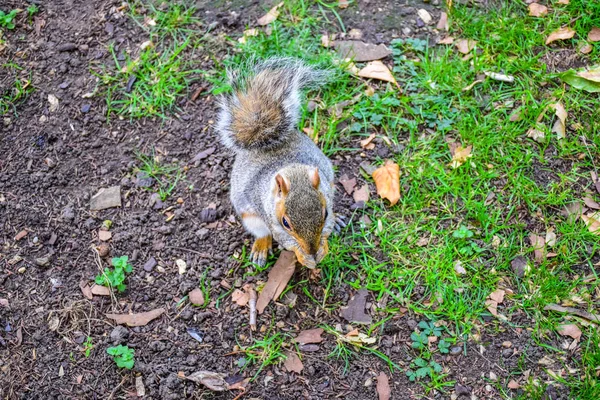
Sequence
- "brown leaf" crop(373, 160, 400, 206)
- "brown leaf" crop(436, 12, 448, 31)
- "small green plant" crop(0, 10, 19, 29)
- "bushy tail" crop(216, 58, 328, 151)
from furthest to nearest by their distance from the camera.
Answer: "small green plant" crop(0, 10, 19, 29), "brown leaf" crop(436, 12, 448, 31), "brown leaf" crop(373, 160, 400, 206), "bushy tail" crop(216, 58, 328, 151)

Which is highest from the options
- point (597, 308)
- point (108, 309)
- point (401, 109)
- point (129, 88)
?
point (129, 88)

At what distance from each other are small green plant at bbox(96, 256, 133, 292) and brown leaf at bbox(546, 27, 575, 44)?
2273 mm

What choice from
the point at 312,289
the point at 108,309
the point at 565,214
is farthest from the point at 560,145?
the point at 108,309

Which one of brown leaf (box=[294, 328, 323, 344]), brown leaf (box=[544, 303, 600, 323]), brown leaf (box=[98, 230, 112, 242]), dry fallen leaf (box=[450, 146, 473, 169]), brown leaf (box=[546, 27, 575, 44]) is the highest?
brown leaf (box=[546, 27, 575, 44])

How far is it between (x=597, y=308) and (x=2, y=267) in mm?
2419

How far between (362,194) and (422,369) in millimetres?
821

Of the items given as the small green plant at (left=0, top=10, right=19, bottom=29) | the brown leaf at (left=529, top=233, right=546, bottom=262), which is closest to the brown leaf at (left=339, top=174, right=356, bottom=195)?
the brown leaf at (left=529, top=233, right=546, bottom=262)

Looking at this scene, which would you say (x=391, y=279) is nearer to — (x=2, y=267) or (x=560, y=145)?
(x=560, y=145)

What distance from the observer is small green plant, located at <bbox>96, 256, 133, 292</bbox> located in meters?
2.46

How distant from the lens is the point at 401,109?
9.57 feet

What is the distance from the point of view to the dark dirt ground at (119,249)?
7.43 ft

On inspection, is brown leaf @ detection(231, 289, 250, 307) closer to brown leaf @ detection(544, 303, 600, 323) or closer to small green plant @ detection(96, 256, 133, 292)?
small green plant @ detection(96, 256, 133, 292)

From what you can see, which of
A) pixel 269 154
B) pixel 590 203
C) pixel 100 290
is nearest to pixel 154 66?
pixel 269 154

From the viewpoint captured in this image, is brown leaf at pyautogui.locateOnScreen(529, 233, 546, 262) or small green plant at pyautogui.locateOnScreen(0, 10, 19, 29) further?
small green plant at pyautogui.locateOnScreen(0, 10, 19, 29)
